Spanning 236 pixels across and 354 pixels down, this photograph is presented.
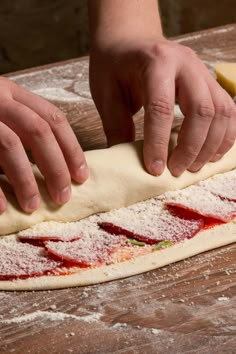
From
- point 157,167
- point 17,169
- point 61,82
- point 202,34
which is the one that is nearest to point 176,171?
point 157,167

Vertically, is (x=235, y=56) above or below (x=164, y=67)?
below

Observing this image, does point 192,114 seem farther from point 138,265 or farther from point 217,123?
point 138,265

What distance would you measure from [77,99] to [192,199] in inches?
27.3

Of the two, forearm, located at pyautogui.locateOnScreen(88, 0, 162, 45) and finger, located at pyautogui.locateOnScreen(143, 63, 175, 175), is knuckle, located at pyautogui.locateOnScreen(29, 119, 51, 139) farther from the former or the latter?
forearm, located at pyautogui.locateOnScreen(88, 0, 162, 45)

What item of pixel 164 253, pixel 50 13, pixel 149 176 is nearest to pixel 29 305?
pixel 164 253

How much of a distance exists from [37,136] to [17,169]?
0.25ft

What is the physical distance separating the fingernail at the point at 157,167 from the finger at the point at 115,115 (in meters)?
0.20

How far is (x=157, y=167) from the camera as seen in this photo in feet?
5.05

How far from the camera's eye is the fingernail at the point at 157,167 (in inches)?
60.5

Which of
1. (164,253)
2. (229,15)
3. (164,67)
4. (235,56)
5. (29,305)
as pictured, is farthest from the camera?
(229,15)

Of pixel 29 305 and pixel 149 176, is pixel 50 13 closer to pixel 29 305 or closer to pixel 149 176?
pixel 149 176

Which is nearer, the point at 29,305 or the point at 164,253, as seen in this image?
the point at 29,305

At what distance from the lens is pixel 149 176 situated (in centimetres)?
155

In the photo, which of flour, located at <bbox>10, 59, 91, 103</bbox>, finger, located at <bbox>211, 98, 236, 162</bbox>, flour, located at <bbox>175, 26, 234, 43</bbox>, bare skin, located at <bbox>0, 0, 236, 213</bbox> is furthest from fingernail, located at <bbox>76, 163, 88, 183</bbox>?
flour, located at <bbox>175, 26, 234, 43</bbox>
